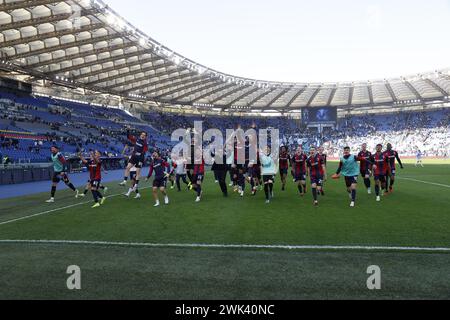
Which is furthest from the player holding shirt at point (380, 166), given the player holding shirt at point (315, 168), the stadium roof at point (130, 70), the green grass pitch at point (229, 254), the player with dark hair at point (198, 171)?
the stadium roof at point (130, 70)

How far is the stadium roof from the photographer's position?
26.6m

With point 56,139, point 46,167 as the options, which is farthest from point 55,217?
point 56,139

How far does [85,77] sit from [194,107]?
30.1 metres

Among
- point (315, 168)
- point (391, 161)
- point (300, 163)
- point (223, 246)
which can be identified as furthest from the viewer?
point (391, 161)

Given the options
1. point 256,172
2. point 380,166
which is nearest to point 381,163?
point 380,166

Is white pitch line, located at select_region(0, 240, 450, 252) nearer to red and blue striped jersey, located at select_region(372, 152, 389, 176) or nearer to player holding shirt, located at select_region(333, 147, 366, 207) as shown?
player holding shirt, located at select_region(333, 147, 366, 207)

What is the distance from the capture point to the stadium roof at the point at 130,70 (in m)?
26.6

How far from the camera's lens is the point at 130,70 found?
138 ft

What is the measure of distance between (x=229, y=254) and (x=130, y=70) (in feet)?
132

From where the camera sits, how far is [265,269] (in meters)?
5.19

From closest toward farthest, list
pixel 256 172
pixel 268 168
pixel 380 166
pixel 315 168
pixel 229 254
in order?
1. pixel 229 254
2. pixel 315 168
3. pixel 268 168
4. pixel 380 166
5. pixel 256 172

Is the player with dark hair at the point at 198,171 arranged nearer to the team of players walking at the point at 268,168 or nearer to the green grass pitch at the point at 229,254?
the team of players walking at the point at 268,168

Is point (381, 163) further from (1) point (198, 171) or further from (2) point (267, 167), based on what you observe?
(1) point (198, 171)
